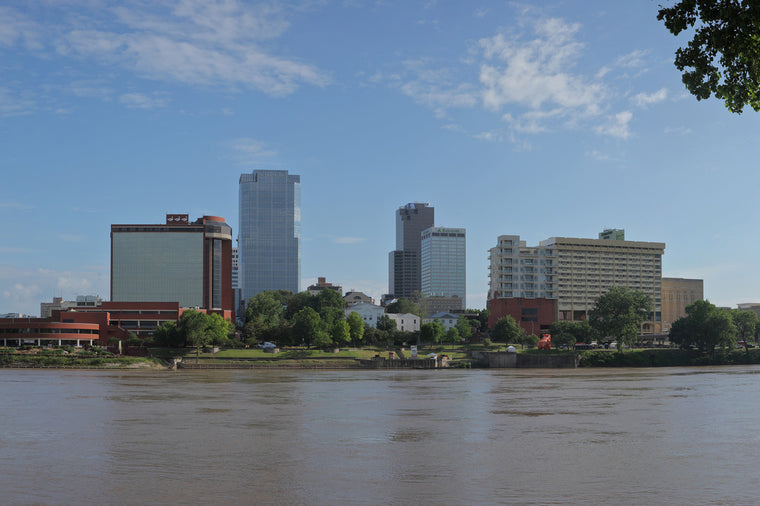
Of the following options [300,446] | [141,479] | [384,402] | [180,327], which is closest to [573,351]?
[180,327]

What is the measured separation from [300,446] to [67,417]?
20116 mm

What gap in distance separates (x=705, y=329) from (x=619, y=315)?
16595mm

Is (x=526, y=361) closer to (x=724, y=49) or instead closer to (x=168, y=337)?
(x=168, y=337)

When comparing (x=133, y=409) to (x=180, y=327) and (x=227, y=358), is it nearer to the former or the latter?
(x=227, y=358)

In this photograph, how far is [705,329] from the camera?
13900cm

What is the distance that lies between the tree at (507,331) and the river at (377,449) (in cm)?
9518

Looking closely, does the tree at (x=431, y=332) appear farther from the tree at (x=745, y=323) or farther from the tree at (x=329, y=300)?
the tree at (x=745, y=323)

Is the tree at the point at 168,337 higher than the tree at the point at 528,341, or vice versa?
the tree at the point at 168,337

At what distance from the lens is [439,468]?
1075 inches

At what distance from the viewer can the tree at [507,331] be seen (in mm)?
155875

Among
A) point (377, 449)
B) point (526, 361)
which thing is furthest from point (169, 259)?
point (377, 449)

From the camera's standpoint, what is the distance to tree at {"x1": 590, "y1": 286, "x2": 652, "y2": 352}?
466ft

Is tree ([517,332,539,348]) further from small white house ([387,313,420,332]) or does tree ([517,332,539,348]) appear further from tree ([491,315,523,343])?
small white house ([387,313,420,332])

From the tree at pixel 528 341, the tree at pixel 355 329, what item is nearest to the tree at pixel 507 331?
the tree at pixel 528 341
